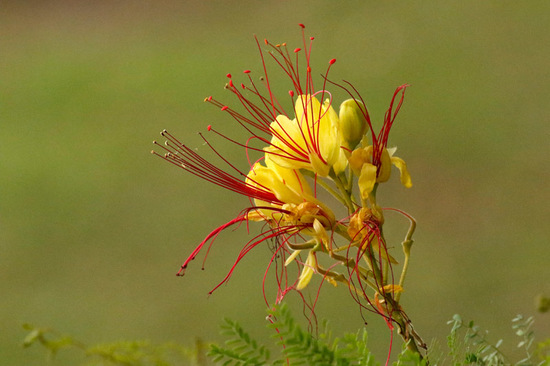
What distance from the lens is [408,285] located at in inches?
70.5

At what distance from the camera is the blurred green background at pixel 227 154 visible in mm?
1814

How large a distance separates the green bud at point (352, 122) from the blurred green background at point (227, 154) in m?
1.28

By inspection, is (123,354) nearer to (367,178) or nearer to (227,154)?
(367,178)

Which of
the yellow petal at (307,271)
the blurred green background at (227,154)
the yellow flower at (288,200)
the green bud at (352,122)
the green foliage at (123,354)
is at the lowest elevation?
the green foliage at (123,354)

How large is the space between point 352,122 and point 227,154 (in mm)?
1821

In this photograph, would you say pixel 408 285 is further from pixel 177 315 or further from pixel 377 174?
pixel 377 174

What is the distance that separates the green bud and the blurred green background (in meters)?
1.28

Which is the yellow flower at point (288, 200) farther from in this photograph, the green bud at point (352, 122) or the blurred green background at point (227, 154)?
the blurred green background at point (227, 154)

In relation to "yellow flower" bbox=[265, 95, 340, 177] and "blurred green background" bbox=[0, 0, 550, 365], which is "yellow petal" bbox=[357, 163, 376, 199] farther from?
"blurred green background" bbox=[0, 0, 550, 365]

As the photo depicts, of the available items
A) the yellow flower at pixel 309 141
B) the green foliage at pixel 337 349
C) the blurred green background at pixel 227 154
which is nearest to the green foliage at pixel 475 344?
the green foliage at pixel 337 349

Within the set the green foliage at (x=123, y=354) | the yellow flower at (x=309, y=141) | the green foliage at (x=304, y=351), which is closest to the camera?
the green foliage at (x=304, y=351)

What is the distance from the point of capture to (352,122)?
410 mm

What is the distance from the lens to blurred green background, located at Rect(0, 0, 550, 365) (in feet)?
5.95

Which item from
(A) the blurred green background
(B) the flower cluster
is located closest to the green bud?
(B) the flower cluster
